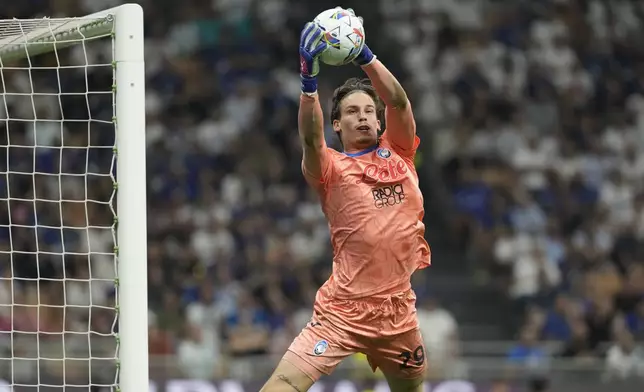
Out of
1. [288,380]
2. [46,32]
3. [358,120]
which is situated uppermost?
[46,32]

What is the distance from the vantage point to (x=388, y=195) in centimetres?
662

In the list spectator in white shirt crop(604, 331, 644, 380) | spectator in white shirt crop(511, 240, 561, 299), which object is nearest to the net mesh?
spectator in white shirt crop(511, 240, 561, 299)

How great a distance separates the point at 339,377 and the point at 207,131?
486 centimetres

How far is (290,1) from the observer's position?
18109 millimetres

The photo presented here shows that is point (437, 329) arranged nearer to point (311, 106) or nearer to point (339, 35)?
point (311, 106)

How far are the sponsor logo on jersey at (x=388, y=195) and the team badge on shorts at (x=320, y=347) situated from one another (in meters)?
0.77

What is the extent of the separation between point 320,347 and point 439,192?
33.7 ft

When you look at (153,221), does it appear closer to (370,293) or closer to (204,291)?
(204,291)

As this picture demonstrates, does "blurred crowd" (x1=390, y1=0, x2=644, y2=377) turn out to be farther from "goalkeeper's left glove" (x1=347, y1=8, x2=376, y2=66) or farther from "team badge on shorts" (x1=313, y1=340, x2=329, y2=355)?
"goalkeeper's left glove" (x1=347, y1=8, x2=376, y2=66)

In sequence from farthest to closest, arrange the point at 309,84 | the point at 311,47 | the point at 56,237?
1. the point at 56,237
2. the point at 309,84
3. the point at 311,47

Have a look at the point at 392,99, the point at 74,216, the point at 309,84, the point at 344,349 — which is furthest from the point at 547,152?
the point at 309,84

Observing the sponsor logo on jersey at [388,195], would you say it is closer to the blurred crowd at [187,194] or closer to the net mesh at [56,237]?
the net mesh at [56,237]

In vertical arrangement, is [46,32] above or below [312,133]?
above

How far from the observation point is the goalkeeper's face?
21.9 feet
